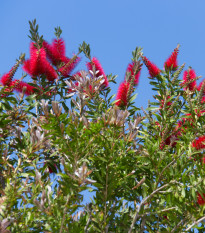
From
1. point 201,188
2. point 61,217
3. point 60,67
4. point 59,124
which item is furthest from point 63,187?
point 60,67

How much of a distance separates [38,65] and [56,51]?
1.33ft

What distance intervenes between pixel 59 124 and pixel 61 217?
0.60 metres

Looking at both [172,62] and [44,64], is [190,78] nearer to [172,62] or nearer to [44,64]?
[172,62]

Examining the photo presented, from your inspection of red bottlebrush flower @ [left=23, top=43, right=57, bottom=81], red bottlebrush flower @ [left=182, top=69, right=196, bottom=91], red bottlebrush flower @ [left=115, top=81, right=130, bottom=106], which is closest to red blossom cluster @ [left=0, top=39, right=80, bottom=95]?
red bottlebrush flower @ [left=23, top=43, right=57, bottom=81]

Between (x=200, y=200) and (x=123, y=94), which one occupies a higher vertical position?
(x=123, y=94)

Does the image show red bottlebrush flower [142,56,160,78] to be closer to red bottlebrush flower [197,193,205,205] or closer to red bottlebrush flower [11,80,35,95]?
red bottlebrush flower [11,80,35,95]

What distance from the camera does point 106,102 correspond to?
11.7 ft

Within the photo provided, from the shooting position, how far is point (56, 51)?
13.0 feet

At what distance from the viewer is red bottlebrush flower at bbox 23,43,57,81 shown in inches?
142

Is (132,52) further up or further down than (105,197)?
further up

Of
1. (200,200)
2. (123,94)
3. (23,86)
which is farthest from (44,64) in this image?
(200,200)

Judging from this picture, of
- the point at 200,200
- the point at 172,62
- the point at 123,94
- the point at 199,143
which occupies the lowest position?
the point at 200,200

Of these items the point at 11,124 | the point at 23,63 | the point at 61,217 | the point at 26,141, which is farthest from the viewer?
the point at 23,63

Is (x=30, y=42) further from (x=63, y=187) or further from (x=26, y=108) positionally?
(x=63, y=187)
